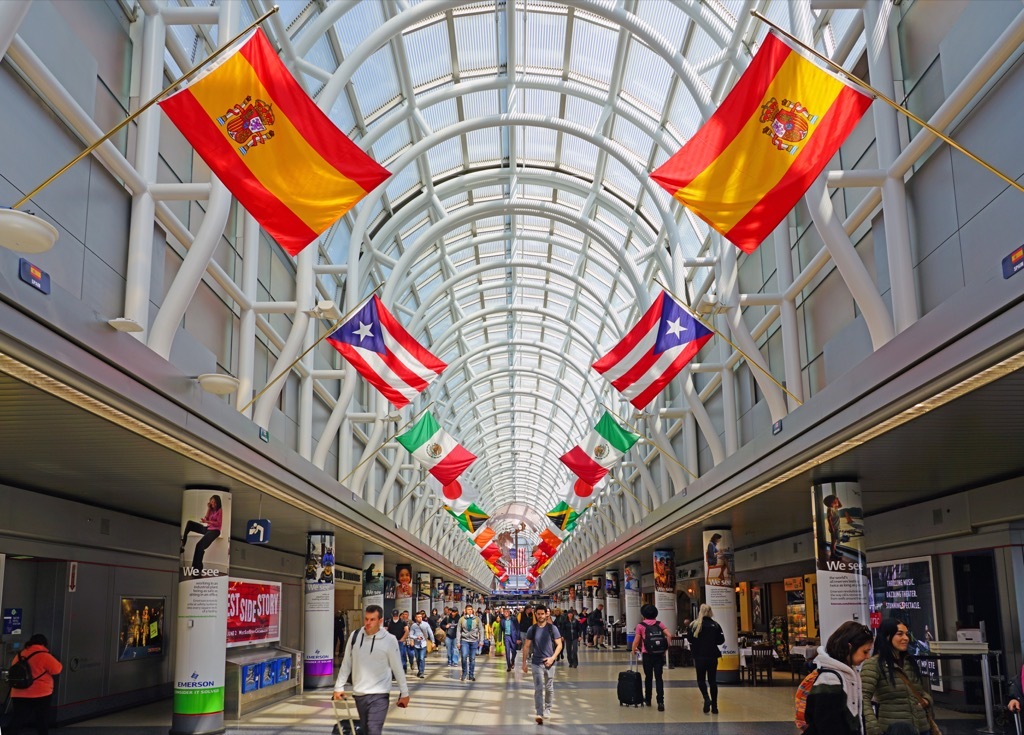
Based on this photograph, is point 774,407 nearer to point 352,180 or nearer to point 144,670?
point 352,180

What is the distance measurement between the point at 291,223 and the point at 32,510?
825 cm

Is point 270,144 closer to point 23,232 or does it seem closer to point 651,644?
point 23,232

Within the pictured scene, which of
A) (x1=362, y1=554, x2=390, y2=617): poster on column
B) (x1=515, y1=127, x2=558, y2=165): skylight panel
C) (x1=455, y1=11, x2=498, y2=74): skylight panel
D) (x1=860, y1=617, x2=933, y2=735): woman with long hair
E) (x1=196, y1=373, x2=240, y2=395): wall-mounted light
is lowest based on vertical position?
(x1=860, y1=617, x2=933, y2=735): woman with long hair

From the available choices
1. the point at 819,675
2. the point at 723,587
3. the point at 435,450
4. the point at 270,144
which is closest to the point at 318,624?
the point at 435,450

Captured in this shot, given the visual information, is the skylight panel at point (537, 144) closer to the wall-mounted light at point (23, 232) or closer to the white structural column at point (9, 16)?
the white structural column at point (9, 16)

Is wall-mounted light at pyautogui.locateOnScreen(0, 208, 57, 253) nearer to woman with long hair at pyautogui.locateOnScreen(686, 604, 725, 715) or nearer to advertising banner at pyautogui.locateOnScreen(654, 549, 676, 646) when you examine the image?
woman with long hair at pyautogui.locateOnScreen(686, 604, 725, 715)

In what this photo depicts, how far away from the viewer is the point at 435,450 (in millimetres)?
27234

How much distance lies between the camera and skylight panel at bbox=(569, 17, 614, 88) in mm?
25278

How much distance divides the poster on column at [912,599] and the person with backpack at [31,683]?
1316 centimetres

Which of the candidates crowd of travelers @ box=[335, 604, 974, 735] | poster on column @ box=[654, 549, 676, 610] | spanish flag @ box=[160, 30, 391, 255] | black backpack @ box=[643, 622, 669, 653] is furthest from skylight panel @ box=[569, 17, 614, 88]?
spanish flag @ box=[160, 30, 391, 255]

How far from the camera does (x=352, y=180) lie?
403 inches

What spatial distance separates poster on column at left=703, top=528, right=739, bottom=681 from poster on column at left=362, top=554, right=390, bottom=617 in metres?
13.4

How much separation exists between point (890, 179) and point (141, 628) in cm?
1696

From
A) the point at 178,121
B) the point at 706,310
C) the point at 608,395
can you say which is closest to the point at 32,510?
the point at 178,121
